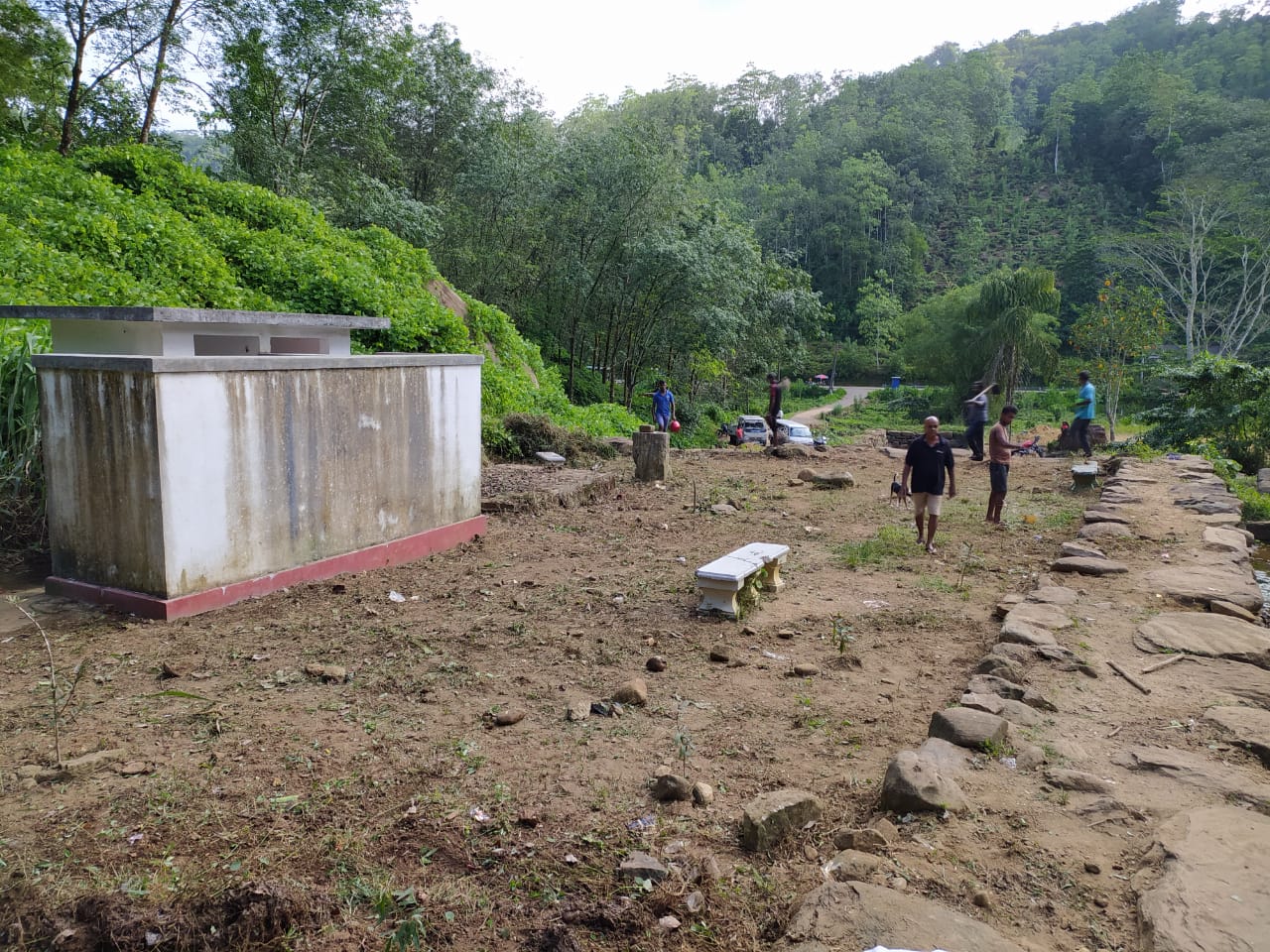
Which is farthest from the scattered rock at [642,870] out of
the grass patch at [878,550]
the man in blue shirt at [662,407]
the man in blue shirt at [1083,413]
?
the man in blue shirt at [1083,413]

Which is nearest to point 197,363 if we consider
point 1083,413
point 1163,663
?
point 1163,663

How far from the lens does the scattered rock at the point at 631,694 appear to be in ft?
15.5

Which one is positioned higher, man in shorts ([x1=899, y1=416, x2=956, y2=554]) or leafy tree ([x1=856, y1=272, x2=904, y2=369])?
leafy tree ([x1=856, y1=272, x2=904, y2=369])

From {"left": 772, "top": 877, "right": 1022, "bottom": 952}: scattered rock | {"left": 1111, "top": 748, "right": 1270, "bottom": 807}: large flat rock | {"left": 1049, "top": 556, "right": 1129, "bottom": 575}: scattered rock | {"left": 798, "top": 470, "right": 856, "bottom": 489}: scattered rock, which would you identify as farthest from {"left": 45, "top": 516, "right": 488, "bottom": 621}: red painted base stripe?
{"left": 798, "top": 470, "right": 856, "bottom": 489}: scattered rock

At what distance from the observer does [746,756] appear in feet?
13.4

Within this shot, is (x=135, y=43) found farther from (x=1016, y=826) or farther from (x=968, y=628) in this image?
(x=1016, y=826)

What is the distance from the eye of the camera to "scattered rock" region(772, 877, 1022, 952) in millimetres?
2510

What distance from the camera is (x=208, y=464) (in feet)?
19.4

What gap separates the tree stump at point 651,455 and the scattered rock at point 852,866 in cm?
952

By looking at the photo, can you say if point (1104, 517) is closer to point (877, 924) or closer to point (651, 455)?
point (651, 455)

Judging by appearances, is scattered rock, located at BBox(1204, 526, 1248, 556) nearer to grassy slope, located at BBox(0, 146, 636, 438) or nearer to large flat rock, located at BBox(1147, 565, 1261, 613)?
large flat rock, located at BBox(1147, 565, 1261, 613)

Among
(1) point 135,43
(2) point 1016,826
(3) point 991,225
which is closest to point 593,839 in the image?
(2) point 1016,826

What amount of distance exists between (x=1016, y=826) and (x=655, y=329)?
72.0ft

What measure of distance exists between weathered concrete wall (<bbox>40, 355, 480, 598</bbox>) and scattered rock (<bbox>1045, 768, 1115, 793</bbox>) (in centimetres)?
538
